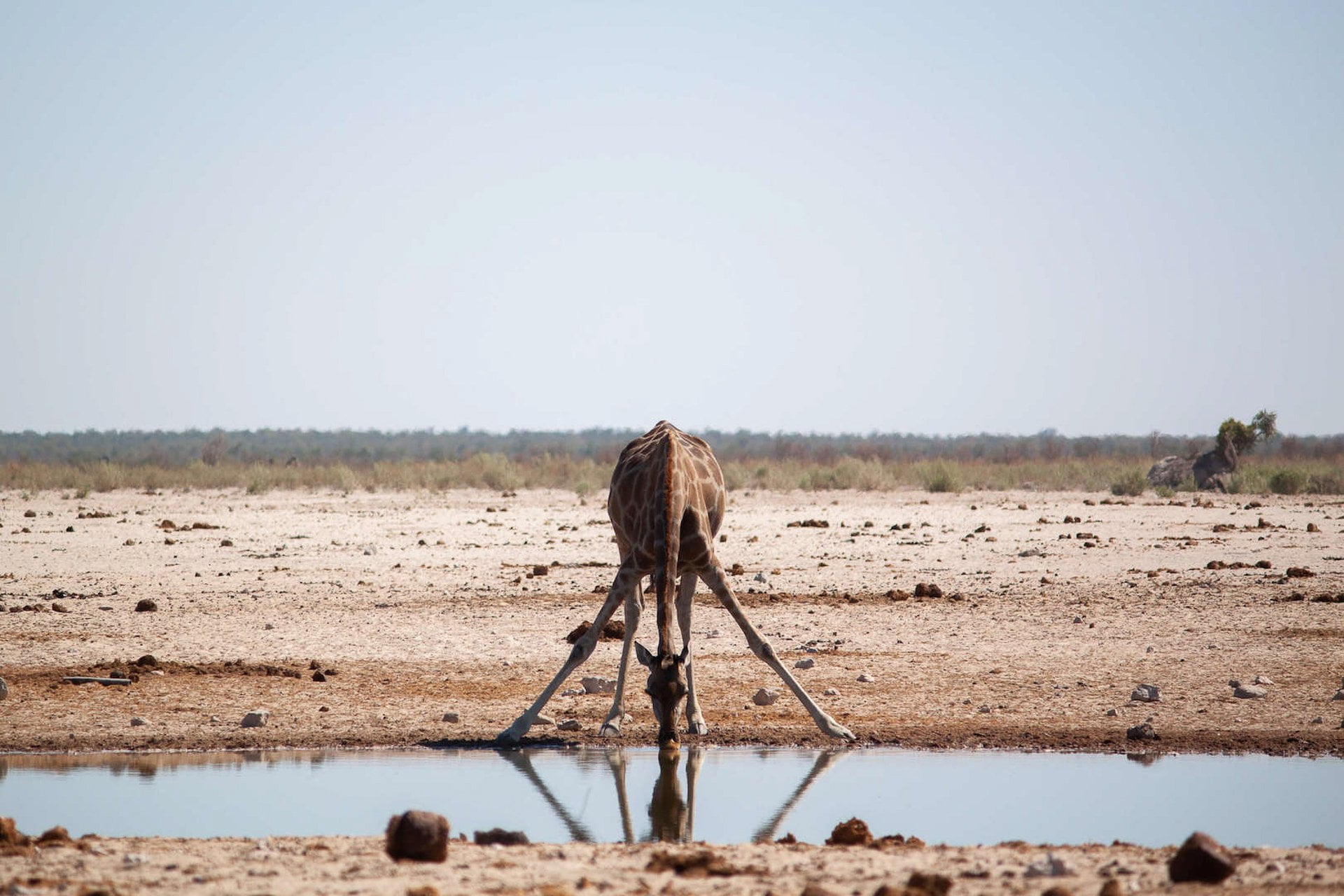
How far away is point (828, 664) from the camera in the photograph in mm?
13086

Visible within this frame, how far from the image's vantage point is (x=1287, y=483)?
32.9 metres

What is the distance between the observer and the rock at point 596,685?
1205cm

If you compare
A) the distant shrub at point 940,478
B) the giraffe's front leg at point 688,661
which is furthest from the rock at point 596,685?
the distant shrub at point 940,478

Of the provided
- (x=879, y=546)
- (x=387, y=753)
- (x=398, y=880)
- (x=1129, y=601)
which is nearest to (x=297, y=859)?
(x=398, y=880)

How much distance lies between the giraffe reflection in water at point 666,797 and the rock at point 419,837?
1.25m

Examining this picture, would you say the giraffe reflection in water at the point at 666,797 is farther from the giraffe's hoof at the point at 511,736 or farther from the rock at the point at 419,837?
the rock at the point at 419,837

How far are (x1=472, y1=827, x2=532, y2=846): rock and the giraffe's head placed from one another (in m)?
2.00

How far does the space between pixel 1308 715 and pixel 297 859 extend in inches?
306

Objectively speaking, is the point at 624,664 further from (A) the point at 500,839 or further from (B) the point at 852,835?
(B) the point at 852,835

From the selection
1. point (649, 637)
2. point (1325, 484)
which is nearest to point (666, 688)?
point (649, 637)

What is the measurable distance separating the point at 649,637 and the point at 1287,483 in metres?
23.8

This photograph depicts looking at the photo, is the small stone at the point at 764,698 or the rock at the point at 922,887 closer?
the rock at the point at 922,887

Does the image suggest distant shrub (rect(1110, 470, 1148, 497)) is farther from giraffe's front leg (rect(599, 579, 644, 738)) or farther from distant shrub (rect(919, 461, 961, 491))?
giraffe's front leg (rect(599, 579, 644, 738))

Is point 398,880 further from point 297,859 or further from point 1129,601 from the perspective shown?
point 1129,601
